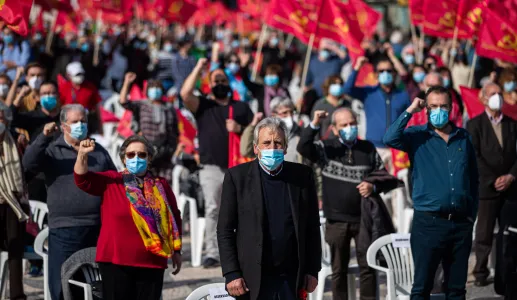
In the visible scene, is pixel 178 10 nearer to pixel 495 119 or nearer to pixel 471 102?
pixel 471 102

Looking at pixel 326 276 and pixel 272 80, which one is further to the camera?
pixel 272 80

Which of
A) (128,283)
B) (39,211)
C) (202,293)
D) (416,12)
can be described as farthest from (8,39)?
(202,293)

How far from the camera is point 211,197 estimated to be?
10414 mm

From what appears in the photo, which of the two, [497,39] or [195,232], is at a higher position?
[497,39]

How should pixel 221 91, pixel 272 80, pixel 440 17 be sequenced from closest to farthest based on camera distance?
1. pixel 221 91
2. pixel 272 80
3. pixel 440 17

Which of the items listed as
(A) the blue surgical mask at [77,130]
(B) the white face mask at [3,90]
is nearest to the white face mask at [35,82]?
(B) the white face mask at [3,90]

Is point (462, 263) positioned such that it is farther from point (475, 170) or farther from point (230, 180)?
point (230, 180)

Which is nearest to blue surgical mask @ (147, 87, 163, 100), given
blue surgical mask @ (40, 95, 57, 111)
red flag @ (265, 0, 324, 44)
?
blue surgical mask @ (40, 95, 57, 111)

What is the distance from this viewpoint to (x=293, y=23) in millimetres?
13820

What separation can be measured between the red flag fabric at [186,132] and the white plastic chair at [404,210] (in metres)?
2.48

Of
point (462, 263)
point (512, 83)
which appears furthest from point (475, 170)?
point (512, 83)

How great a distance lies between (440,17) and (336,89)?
2.98m

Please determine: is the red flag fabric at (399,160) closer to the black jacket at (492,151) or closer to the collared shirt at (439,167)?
the black jacket at (492,151)

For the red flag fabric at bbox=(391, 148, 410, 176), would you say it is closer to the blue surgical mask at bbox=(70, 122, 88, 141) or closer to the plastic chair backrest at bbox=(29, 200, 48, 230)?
the plastic chair backrest at bbox=(29, 200, 48, 230)
